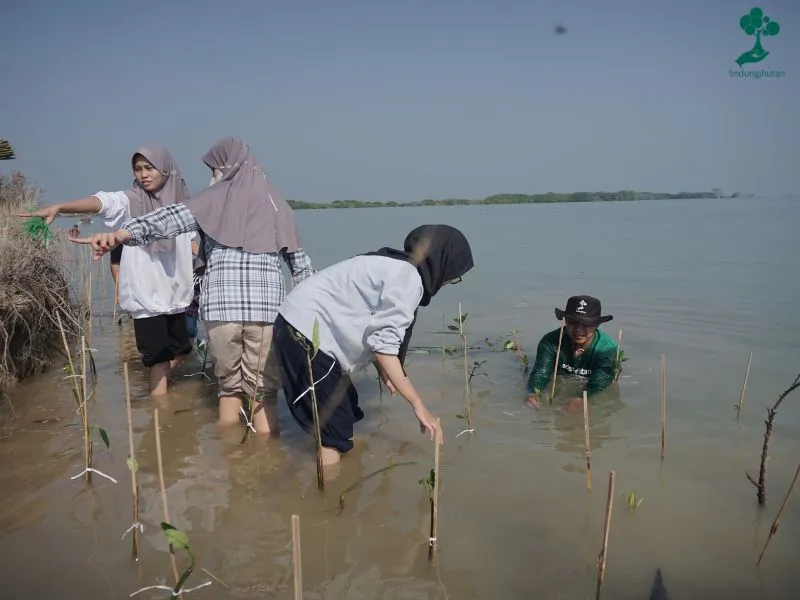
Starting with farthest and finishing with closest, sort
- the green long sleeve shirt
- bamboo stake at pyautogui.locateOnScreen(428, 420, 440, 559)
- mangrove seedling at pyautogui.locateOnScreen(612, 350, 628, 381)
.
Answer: mangrove seedling at pyautogui.locateOnScreen(612, 350, 628, 381), the green long sleeve shirt, bamboo stake at pyautogui.locateOnScreen(428, 420, 440, 559)

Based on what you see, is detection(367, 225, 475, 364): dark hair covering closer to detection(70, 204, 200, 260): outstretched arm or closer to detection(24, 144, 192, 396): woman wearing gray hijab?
detection(70, 204, 200, 260): outstretched arm

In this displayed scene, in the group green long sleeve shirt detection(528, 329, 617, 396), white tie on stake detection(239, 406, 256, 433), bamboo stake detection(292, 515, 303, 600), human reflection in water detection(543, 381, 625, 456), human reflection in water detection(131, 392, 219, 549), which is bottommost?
human reflection in water detection(131, 392, 219, 549)

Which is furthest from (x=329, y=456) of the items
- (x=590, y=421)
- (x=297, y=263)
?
(x=590, y=421)

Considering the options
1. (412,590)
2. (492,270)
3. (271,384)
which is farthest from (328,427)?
(492,270)

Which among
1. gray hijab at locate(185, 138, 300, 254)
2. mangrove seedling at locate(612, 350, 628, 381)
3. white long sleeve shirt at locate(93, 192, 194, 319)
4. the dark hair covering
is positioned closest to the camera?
the dark hair covering

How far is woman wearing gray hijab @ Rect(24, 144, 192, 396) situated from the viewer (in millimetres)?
4207

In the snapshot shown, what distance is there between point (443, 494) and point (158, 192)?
9.86 feet

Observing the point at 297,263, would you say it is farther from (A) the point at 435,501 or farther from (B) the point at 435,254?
(A) the point at 435,501

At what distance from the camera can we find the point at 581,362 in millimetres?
5098

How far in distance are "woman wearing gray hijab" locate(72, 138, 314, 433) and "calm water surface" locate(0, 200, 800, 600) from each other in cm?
61

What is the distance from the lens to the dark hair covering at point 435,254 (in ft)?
9.79

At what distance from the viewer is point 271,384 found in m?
3.91

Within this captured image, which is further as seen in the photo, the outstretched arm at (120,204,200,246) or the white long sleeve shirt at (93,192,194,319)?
the white long sleeve shirt at (93,192,194,319)

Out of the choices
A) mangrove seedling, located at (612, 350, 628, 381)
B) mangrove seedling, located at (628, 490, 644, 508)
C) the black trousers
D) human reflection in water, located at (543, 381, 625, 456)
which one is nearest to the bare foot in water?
the black trousers
